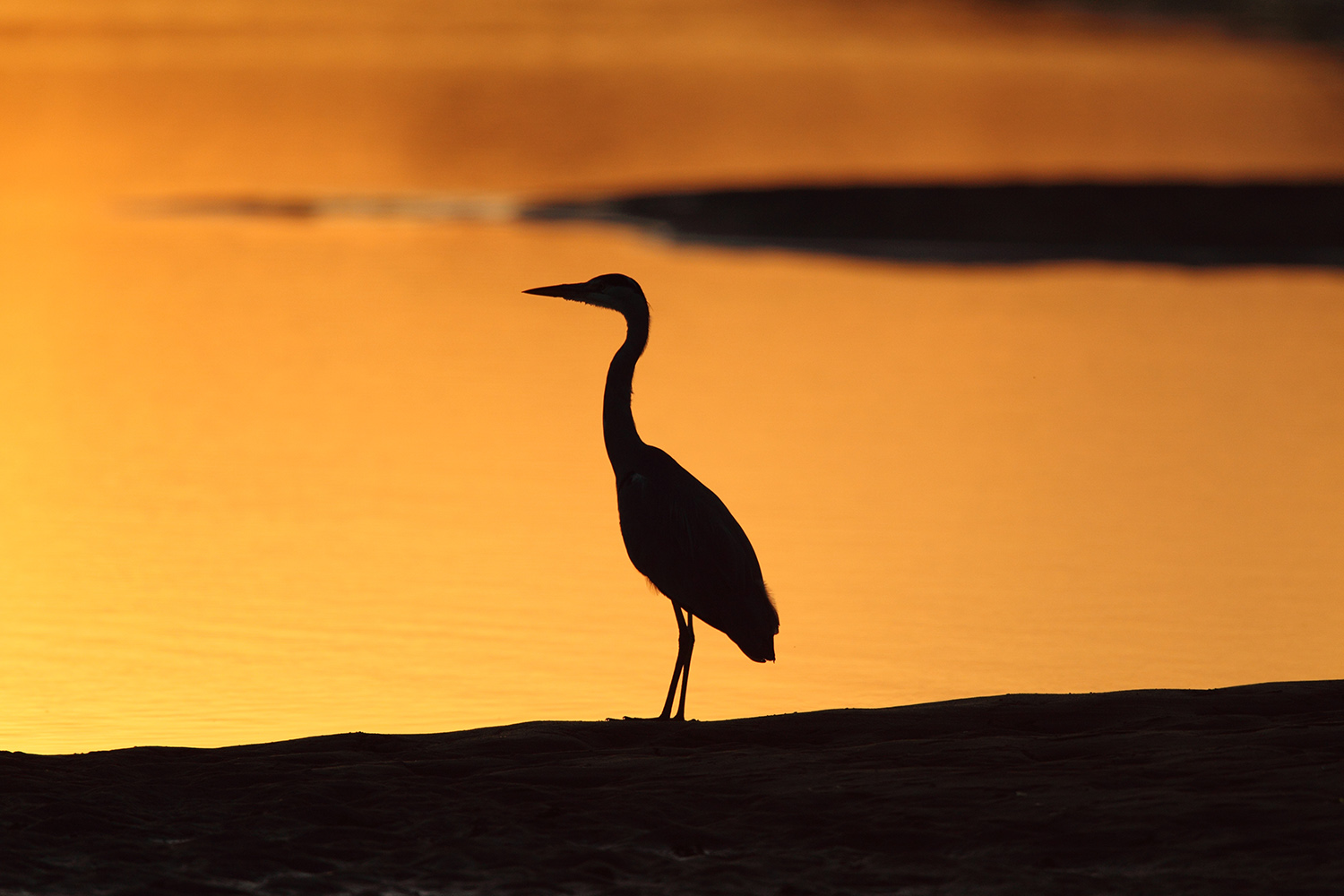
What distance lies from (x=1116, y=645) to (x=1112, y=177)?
27832mm

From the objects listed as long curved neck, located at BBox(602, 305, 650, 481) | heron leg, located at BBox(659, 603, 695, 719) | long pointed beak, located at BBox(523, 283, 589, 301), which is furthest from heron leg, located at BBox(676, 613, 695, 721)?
long pointed beak, located at BBox(523, 283, 589, 301)

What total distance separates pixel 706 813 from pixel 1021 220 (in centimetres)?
2756

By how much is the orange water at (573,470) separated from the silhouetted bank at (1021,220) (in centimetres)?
178

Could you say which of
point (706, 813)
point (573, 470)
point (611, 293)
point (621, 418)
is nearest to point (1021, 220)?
point (573, 470)

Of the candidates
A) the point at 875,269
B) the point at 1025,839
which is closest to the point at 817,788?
the point at 1025,839

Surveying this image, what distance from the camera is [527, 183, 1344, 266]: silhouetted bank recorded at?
32.0 meters

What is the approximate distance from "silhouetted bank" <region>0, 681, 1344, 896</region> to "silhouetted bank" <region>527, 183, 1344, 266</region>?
23.9 m

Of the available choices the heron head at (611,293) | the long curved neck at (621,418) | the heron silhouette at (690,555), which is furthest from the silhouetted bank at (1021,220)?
the heron silhouette at (690,555)

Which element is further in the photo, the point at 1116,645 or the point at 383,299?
the point at 383,299

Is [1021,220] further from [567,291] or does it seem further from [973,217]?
[567,291]

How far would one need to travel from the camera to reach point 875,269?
98.8 ft

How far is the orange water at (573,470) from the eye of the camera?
10.8 meters

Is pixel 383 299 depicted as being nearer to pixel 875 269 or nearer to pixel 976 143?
pixel 875 269

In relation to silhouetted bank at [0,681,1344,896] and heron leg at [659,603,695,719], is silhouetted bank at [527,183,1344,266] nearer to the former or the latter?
heron leg at [659,603,695,719]
